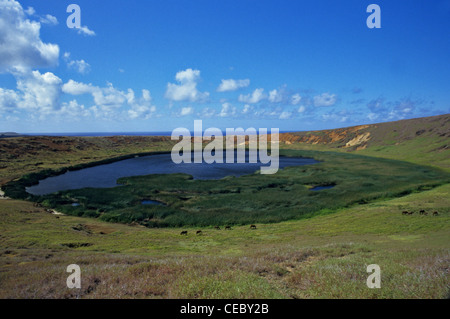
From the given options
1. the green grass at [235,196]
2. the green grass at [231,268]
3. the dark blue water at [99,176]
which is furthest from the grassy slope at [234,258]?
the dark blue water at [99,176]

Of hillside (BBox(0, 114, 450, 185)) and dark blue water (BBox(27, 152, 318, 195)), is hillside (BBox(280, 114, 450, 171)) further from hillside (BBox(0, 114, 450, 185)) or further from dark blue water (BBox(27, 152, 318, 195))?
dark blue water (BBox(27, 152, 318, 195))

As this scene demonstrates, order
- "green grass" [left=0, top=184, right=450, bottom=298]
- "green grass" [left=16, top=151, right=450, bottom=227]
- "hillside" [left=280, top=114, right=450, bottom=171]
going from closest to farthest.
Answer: "green grass" [left=0, top=184, right=450, bottom=298] < "green grass" [left=16, top=151, right=450, bottom=227] < "hillside" [left=280, top=114, right=450, bottom=171]

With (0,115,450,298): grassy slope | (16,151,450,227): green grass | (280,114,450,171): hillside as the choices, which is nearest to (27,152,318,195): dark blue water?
(16,151,450,227): green grass

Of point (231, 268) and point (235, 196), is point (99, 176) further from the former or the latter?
point (231, 268)

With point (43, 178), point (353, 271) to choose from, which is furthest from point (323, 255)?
point (43, 178)

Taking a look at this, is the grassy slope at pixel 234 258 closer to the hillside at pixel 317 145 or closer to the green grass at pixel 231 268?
the green grass at pixel 231 268

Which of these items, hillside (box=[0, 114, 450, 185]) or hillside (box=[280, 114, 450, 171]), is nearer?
hillside (box=[0, 114, 450, 185])

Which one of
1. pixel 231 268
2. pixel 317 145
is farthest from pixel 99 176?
pixel 317 145

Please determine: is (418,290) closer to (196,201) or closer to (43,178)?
(196,201)
